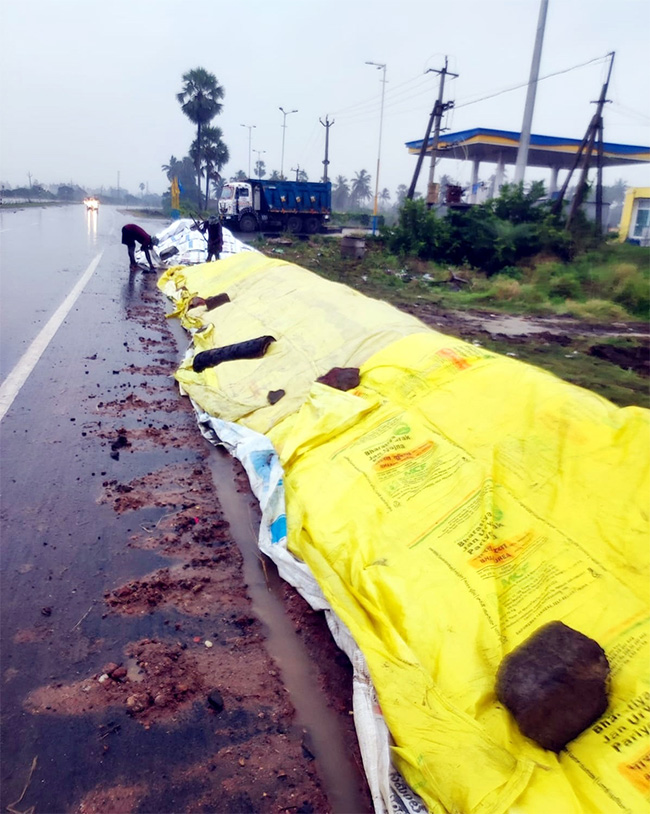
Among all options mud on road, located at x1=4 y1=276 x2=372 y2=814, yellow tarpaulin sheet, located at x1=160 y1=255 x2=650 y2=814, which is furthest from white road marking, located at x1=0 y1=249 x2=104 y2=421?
yellow tarpaulin sheet, located at x1=160 y1=255 x2=650 y2=814

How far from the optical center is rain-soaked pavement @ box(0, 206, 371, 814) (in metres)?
2.12

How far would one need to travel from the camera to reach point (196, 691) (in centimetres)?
248

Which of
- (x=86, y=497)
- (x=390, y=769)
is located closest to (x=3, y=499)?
(x=86, y=497)

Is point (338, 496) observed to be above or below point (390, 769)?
above

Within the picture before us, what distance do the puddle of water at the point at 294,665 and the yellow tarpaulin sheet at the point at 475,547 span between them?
0.28m

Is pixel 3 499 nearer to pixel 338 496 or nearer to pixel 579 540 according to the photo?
pixel 338 496

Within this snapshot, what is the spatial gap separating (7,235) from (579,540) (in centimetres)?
2337

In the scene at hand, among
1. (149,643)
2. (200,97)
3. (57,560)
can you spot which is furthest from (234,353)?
(200,97)

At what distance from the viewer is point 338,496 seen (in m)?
3.37

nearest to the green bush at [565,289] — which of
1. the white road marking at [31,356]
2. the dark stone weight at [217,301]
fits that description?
the dark stone weight at [217,301]

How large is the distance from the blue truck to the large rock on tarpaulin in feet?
89.5

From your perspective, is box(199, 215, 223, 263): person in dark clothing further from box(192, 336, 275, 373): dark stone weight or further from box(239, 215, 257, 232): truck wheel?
box(239, 215, 257, 232): truck wheel

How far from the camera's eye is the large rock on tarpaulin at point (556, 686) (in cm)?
199

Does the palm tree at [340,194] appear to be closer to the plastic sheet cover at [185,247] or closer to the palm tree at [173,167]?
the palm tree at [173,167]
